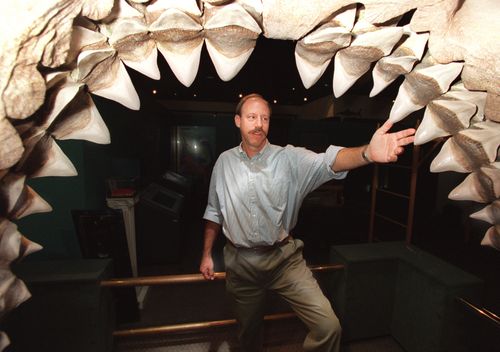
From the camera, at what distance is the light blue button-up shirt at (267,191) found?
5.64 feet

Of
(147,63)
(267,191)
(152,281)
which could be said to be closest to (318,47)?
(147,63)

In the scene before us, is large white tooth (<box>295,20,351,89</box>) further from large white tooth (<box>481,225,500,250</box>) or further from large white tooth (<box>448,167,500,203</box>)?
large white tooth (<box>481,225,500,250</box>)

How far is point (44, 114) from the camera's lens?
0.67 meters

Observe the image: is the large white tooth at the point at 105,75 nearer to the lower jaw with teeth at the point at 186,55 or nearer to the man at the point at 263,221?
the lower jaw with teeth at the point at 186,55

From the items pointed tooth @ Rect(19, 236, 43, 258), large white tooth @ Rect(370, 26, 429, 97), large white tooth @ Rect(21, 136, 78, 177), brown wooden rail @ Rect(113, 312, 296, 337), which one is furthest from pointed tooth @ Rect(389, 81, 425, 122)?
brown wooden rail @ Rect(113, 312, 296, 337)

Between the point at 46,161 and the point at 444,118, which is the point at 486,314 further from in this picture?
the point at 46,161

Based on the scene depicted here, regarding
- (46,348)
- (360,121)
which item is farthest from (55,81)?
(360,121)

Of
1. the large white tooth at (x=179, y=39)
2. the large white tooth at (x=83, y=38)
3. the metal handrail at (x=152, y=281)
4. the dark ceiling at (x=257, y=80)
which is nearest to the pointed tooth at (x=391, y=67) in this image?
the large white tooth at (x=179, y=39)

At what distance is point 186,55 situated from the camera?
75cm

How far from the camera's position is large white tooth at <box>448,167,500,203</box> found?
962mm

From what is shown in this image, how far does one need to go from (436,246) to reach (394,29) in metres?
5.37

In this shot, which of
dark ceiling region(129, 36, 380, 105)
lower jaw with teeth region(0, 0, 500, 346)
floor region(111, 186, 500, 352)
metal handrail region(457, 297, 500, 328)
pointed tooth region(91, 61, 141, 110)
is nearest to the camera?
lower jaw with teeth region(0, 0, 500, 346)

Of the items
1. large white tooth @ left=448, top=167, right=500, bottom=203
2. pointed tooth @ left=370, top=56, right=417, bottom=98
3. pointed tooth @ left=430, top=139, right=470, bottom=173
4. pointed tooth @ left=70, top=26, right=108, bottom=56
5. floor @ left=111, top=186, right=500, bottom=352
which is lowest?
floor @ left=111, top=186, right=500, bottom=352

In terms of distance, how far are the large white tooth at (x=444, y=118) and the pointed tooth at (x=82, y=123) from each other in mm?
1045
